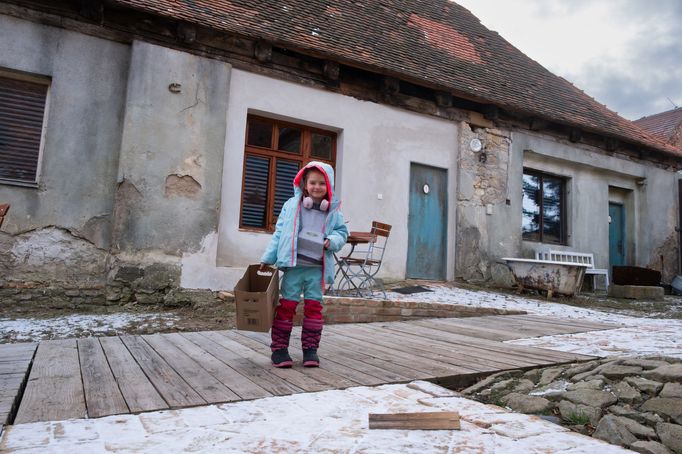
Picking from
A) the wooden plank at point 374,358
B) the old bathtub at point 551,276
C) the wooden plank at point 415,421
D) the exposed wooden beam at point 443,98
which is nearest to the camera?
the wooden plank at point 415,421

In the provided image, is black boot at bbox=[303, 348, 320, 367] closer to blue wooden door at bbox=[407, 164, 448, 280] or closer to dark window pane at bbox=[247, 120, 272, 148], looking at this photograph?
dark window pane at bbox=[247, 120, 272, 148]

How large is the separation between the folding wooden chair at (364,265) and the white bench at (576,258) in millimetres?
4496

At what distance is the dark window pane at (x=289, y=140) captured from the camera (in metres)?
8.25

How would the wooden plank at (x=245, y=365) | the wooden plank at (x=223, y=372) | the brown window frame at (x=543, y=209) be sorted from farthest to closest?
Result: the brown window frame at (x=543, y=209) → the wooden plank at (x=245, y=365) → the wooden plank at (x=223, y=372)

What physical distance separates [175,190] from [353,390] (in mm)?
5289

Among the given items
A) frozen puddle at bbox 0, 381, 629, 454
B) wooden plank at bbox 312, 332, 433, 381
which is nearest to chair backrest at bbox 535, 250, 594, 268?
wooden plank at bbox 312, 332, 433, 381

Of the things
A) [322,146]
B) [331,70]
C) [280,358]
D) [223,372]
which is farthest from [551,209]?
[223,372]

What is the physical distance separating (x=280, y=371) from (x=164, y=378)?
688mm

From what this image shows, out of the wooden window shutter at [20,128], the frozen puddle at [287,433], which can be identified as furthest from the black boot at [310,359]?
the wooden window shutter at [20,128]

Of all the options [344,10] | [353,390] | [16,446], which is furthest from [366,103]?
[16,446]

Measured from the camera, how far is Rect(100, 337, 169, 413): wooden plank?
2.17 meters

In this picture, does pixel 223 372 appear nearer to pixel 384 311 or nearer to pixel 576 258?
pixel 384 311

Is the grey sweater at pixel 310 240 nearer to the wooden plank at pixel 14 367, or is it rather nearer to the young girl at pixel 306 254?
the young girl at pixel 306 254

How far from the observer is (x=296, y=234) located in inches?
127
